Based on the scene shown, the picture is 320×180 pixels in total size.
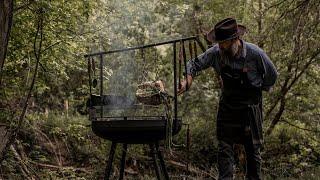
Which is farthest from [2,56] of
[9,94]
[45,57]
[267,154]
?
[267,154]

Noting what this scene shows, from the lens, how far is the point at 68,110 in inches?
452

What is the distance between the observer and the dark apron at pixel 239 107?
4379 millimetres

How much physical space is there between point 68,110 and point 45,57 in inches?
205

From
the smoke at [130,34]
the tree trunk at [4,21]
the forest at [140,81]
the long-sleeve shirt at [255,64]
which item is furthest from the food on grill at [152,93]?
the smoke at [130,34]

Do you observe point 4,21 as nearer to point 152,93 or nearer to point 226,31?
point 152,93

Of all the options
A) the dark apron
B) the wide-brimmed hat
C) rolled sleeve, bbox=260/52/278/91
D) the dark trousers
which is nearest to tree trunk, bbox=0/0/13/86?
the wide-brimmed hat

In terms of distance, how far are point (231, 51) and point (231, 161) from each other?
3.26 ft

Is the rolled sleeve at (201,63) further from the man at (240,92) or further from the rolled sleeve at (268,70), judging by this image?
the rolled sleeve at (268,70)

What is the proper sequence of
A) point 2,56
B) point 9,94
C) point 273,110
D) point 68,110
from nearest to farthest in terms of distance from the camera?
1. point 2,56
2. point 9,94
3. point 273,110
4. point 68,110

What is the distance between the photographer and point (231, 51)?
14.1 ft

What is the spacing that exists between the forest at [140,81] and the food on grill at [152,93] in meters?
1.50

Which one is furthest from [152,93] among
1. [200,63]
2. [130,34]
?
[130,34]

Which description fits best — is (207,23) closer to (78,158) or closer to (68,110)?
(78,158)

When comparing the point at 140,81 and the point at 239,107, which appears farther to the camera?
the point at 140,81
